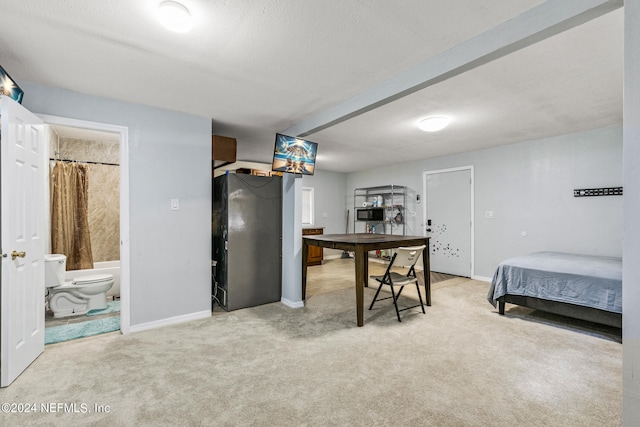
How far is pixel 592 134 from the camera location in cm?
412

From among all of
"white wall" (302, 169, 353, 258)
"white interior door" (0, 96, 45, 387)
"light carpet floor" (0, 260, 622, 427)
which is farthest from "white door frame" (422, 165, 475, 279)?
"white interior door" (0, 96, 45, 387)

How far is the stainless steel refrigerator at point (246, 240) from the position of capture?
370 centimetres

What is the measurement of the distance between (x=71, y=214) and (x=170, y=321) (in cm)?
261

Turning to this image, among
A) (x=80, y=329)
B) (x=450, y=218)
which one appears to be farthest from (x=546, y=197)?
(x=80, y=329)

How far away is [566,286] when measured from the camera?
3055mm

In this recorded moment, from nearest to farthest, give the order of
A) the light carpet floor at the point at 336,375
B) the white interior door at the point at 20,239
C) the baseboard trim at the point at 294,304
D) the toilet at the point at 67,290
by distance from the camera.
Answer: the light carpet floor at the point at 336,375
the white interior door at the point at 20,239
the toilet at the point at 67,290
the baseboard trim at the point at 294,304

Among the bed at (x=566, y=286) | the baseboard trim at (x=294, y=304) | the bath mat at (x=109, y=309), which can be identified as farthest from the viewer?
the baseboard trim at (x=294, y=304)

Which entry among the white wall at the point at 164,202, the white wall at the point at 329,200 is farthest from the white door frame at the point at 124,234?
the white wall at the point at 329,200

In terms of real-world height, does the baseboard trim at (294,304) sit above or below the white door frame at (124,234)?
below

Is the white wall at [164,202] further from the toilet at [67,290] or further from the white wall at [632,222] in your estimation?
the white wall at [632,222]

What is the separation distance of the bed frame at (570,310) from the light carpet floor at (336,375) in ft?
0.49

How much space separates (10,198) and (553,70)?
4.37 metres

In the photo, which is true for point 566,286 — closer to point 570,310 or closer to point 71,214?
point 570,310

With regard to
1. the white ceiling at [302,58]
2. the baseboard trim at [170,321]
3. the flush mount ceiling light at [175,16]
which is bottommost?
the baseboard trim at [170,321]
